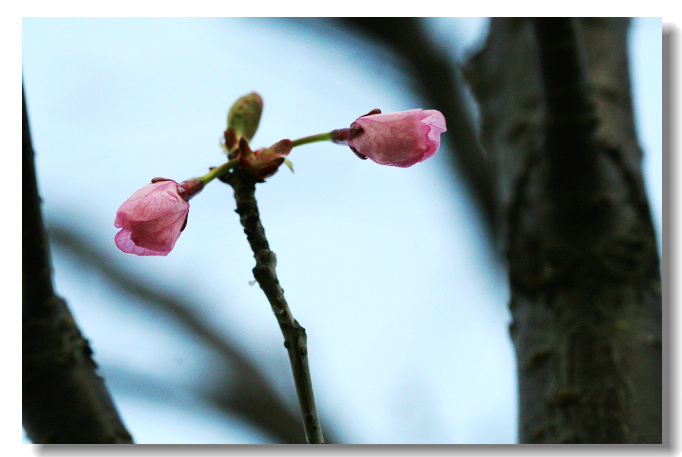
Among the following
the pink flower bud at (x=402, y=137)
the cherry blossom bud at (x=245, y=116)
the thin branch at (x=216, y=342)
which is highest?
the cherry blossom bud at (x=245, y=116)

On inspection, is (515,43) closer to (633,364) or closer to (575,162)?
(575,162)

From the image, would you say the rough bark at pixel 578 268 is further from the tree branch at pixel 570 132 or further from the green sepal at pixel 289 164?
the green sepal at pixel 289 164

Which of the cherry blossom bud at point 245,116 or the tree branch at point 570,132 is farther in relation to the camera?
the tree branch at point 570,132

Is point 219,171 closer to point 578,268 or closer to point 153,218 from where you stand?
point 153,218

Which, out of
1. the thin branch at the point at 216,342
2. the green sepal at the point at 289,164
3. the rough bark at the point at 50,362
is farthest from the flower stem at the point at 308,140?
the thin branch at the point at 216,342

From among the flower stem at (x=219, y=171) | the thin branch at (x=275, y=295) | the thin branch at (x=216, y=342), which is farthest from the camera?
the thin branch at (x=216, y=342)

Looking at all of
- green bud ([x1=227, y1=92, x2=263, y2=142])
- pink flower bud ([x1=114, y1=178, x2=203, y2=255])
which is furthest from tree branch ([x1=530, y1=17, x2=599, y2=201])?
pink flower bud ([x1=114, y1=178, x2=203, y2=255])
